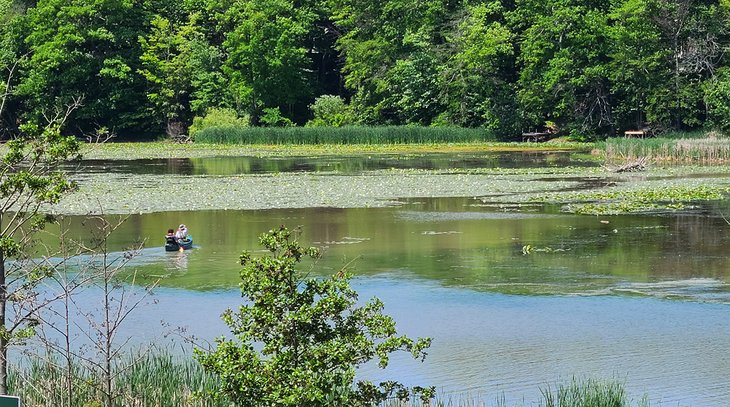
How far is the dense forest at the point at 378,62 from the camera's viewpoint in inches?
2473

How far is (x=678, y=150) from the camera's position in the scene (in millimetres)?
48500

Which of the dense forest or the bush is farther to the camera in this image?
the bush

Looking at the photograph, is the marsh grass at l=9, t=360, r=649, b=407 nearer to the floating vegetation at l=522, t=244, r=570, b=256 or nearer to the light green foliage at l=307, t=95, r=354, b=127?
the floating vegetation at l=522, t=244, r=570, b=256

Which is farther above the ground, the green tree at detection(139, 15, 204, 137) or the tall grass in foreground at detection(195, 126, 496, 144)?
the green tree at detection(139, 15, 204, 137)

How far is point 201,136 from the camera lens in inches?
2810

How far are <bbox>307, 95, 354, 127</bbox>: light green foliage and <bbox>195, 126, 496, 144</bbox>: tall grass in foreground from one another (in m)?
4.15

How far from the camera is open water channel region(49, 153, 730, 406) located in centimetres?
1423

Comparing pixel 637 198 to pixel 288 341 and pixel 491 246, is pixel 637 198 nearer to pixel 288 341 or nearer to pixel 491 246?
pixel 491 246

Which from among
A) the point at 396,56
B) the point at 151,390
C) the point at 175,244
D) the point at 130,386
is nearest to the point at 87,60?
the point at 396,56

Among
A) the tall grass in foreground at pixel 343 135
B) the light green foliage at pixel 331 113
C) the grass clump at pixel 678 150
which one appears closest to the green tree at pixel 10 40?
the tall grass in foreground at pixel 343 135

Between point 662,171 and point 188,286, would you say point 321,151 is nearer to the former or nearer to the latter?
point 662,171

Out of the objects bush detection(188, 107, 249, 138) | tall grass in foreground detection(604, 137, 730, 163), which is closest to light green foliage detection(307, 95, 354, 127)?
bush detection(188, 107, 249, 138)

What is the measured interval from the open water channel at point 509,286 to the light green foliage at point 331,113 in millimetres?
40840

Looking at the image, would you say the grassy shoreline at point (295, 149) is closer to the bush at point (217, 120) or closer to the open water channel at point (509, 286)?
the bush at point (217, 120)
